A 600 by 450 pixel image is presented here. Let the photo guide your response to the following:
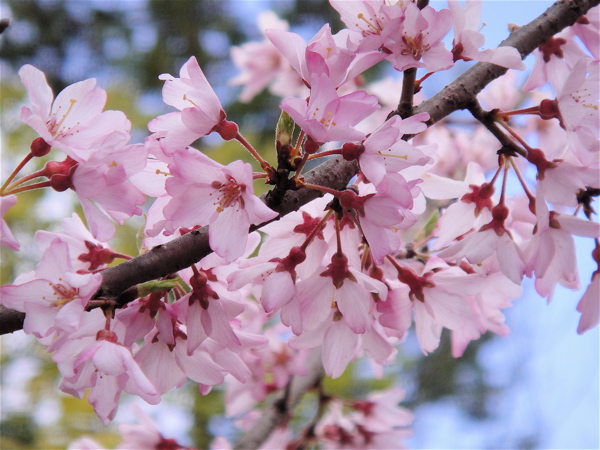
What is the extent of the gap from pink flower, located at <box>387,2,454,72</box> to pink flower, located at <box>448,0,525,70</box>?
0.04 metres

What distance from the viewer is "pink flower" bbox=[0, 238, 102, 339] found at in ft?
2.27

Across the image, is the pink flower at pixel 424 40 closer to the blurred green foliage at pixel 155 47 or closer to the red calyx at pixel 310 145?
the red calyx at pixel 310 145

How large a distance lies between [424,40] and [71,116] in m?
0.49

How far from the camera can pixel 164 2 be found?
561 cm

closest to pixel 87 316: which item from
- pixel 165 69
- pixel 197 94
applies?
pixel 197 94

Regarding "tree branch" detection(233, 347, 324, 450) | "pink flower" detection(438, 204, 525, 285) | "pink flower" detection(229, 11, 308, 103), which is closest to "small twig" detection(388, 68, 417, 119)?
"pink flower" detection(438, 204, 525, 285)

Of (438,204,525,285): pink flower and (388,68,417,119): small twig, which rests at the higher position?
(388,68,417,119): small twig

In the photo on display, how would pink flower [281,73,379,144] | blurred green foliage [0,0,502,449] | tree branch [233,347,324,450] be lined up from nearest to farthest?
pink flower [281,73,379,144] < tree branch [233,347,324,450] < blurred green foliage [0,0,502,449]

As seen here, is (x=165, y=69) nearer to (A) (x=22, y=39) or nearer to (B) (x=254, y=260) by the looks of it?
(A) (x=22, y=39)

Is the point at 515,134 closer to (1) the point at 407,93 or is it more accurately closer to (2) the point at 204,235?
(1) the point at 407,93

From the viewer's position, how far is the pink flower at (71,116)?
720mm

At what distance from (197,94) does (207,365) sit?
1.32 ft

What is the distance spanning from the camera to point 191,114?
0.78 m

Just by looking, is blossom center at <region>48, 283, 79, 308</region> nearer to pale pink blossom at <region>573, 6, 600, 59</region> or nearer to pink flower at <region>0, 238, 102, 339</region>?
pink flower at <region>0, 238, 102, 339</region>
